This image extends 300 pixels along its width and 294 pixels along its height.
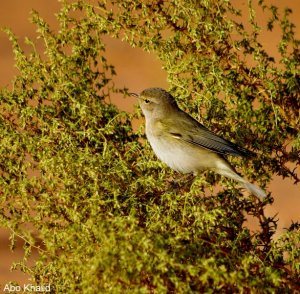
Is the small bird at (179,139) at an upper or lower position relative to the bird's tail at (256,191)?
upper

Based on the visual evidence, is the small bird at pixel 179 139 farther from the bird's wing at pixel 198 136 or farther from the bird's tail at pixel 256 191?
the bird's tail at pixel 256 191

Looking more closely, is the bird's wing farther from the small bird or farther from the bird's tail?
the bird's tail

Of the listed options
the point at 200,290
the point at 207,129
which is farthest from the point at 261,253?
the point at 207,129

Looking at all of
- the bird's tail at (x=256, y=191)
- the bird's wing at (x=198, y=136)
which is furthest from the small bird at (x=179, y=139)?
the bird's tail at (x=256, y=191)

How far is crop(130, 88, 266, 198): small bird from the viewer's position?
2395 millimetres

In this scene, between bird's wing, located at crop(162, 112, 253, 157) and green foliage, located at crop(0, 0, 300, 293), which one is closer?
green foliage, located at crop(0, 0, 300, 293)

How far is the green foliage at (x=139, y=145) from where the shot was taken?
1766 millimetres

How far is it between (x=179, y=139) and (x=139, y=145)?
1.41 feet

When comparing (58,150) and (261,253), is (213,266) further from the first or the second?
(58,150)

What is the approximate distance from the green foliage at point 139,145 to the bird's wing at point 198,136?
5cm

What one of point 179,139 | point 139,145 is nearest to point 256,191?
point 139,145

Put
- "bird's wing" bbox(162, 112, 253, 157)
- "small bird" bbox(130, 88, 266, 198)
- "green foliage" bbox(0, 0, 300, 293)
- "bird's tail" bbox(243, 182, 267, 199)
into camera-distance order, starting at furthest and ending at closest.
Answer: "small bird" bbox(130, 88, 266, 198) → "bird's wing" bbox(162, 112, 253, 157) → "bird's tail" bbox(243, 182, 267, 199) → "green foliage" bbox(0, 0, 300, 293)

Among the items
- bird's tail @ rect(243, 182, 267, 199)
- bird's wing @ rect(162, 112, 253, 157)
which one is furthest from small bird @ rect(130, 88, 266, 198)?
bird's tail @ rect(243, 182, 267, 199)

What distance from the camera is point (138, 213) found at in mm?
1928
